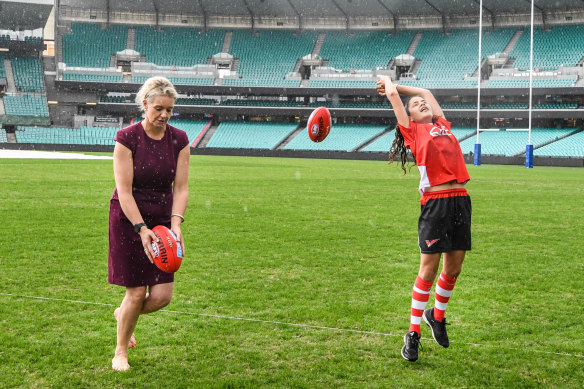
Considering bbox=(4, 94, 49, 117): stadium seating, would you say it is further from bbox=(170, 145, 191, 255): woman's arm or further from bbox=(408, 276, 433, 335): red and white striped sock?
bbox=(408, 276, 433, 335): red and white striped sock

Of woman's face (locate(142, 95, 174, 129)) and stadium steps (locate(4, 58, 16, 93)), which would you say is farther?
stadium steps (locate(4, 58, 16, 93))

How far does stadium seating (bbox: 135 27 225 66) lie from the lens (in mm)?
62281

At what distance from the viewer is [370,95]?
190 feet

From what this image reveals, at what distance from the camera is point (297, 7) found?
62750mm

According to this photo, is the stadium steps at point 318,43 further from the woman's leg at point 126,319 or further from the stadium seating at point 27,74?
the woman's leg at point 126,319

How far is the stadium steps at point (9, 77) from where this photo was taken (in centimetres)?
5778

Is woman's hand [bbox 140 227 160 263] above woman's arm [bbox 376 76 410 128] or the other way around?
the other way around

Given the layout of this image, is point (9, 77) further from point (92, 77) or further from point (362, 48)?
point (362, 48)

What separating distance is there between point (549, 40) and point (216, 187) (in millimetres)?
47786

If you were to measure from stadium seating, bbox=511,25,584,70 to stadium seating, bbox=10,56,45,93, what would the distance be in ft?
155

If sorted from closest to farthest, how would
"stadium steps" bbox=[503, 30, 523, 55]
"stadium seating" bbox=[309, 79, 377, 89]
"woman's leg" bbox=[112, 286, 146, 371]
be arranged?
"woman's leg" bbox=[112, 286, 146, 371] < "stadium steps" bbox=[503, 30, 523, 55] < "stadium seating" bbox=[309, 79, 377, 89]

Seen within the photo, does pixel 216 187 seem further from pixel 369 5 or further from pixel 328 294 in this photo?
pixel 369 5

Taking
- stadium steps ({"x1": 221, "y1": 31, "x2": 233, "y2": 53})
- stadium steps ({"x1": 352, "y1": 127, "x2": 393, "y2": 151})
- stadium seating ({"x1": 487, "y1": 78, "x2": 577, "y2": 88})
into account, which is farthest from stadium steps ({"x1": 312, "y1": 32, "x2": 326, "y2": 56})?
stadium seating ({"x1": 487, "y1": 78, "x2": 577, "y2": 88})

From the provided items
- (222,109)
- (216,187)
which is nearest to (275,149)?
(222,109)
